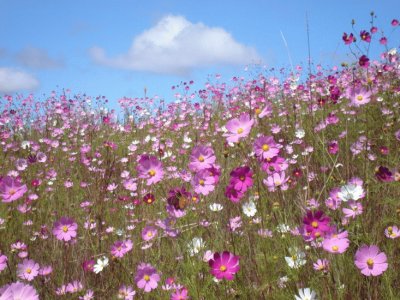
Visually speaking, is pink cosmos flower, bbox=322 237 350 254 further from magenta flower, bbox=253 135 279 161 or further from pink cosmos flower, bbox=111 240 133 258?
pink cosmos flower, bbox=111 240 133 258

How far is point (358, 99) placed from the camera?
2.78 meters

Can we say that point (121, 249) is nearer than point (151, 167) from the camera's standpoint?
No

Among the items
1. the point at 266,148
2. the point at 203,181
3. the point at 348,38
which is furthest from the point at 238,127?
the point at 348,38

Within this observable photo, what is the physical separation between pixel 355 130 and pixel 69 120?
19.1 ft

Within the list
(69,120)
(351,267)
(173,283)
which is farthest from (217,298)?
(69,120)

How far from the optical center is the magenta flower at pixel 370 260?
4.73 feet

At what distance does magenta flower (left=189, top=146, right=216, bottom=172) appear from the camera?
159cm

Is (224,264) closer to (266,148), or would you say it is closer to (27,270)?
(266,148)

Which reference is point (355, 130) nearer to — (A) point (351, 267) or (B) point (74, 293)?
(A) point (351, 267)

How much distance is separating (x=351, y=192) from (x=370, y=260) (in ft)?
1.67

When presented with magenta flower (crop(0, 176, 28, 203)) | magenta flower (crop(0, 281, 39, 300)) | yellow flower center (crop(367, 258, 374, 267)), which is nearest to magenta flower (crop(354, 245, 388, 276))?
yellow flower center (crop(367, 258, 374, 267))

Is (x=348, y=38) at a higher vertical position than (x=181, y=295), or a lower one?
higher

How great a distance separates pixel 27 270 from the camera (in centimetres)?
203

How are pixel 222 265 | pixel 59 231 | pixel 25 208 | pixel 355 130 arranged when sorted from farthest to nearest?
1. pixel 355 130
2. pixel 25 208
3. pixel 59 231
4. pixel 222 265
